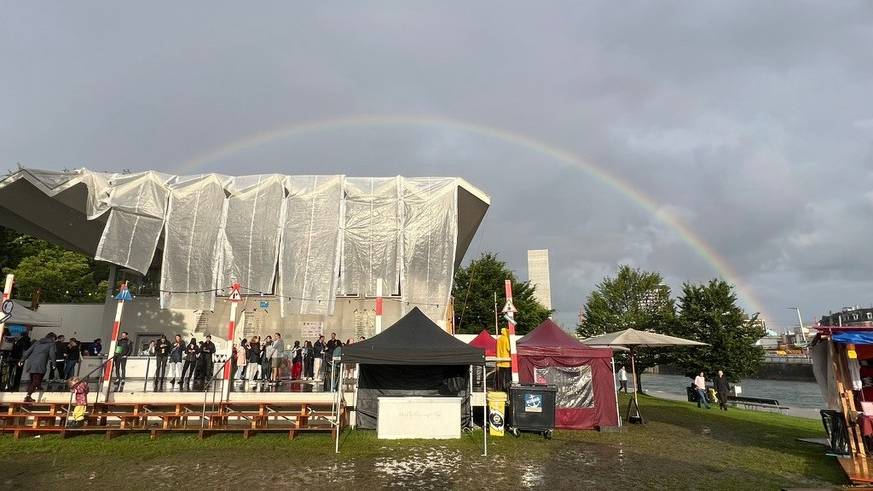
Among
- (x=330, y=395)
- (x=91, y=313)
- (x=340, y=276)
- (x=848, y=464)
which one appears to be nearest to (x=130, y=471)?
(x=330, y=395)

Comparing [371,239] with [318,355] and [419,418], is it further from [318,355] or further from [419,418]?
[419,418]

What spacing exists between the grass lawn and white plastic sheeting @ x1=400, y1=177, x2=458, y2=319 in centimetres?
889

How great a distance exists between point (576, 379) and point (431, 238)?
31.4ft

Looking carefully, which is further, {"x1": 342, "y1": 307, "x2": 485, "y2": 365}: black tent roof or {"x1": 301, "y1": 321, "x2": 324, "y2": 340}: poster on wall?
{"x1": 301, "y1": 321, "x2": 324, "y2": 340}: poster on wall

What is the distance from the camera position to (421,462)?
32.4ft

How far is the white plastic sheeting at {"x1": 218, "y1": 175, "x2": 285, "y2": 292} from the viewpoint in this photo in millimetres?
20281

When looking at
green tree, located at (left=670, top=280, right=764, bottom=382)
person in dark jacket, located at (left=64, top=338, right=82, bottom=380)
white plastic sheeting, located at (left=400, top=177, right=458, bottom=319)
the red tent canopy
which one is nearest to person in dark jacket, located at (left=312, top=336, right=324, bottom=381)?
white plastic sheeting, located at (left=400, top=177, right=458, bottom=319)

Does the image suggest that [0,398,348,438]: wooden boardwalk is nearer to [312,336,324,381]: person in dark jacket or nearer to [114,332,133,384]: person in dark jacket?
[114,332,133,384]: person in dark jacket

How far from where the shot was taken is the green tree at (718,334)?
31938 mm

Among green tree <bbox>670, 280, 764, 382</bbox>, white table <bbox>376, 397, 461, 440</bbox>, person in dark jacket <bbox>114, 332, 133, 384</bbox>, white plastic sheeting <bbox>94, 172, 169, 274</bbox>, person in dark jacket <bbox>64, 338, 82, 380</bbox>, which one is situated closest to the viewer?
white table <bbox>376, 397, 461, 440</bbox>

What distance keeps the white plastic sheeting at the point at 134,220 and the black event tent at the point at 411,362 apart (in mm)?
12336

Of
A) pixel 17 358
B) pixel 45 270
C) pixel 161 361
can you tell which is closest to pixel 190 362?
pixel 161 361

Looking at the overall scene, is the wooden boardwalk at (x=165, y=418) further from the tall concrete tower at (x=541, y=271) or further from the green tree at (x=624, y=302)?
the tall concrete tower at (x=541, y=271)

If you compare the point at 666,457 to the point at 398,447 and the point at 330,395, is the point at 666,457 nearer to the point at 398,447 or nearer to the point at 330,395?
the point at 398,447
